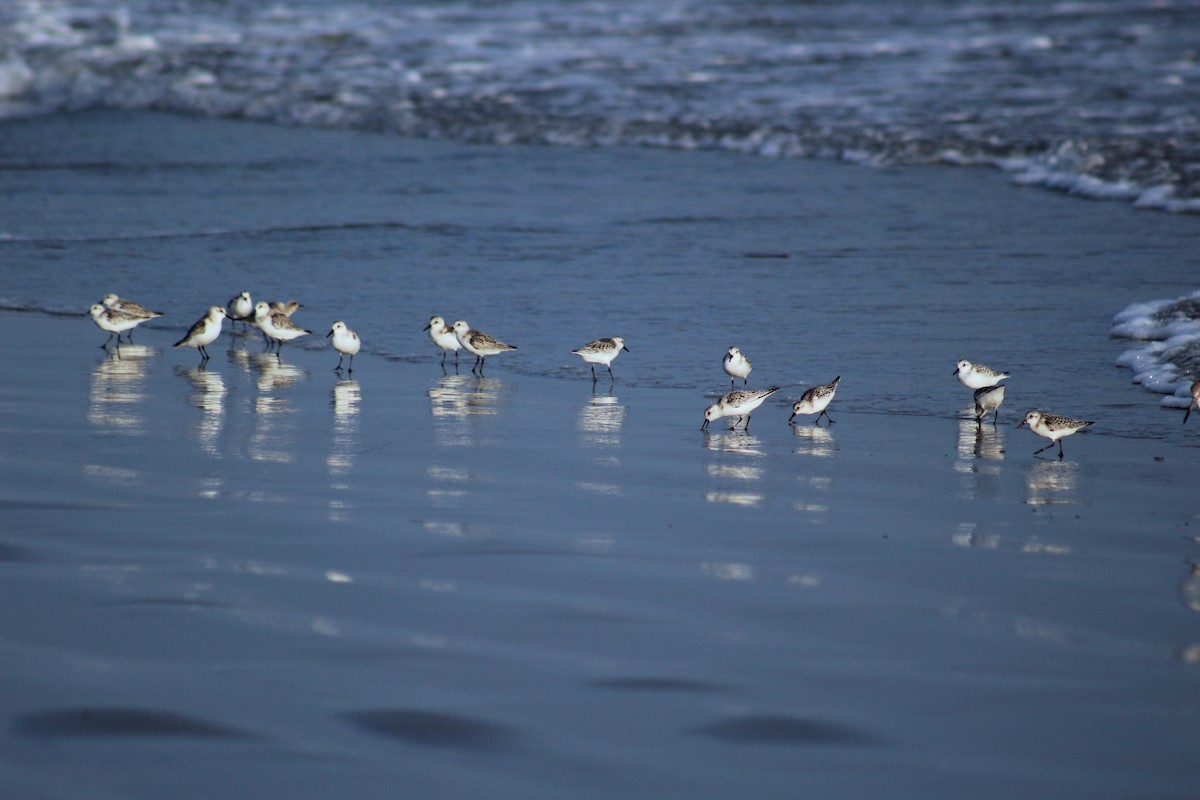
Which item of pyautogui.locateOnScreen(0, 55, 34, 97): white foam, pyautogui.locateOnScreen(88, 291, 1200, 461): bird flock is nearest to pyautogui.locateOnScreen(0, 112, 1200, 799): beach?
pyautogui.locateOnScreen(88, 291, 1200, 461): bird flock

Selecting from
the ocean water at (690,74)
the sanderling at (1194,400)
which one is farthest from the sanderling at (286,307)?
the ocean water at (690,74)

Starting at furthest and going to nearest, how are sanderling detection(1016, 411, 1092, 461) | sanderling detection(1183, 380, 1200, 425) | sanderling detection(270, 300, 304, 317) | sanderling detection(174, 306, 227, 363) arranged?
sanderling detection(270, 300, 304, 317), sanderling detection(174, 306, 227, 363), sanderling detection(1183, 380, 1200, 425), sanderling detection(1016, 411, 1092, 461)

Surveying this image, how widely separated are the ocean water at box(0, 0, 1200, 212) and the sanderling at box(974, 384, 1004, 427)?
29.2 feet

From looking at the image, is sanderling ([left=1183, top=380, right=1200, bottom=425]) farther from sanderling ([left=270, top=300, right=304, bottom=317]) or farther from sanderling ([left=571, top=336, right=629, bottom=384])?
sanderling ([left=270, top=300, right=304, bottom=317])

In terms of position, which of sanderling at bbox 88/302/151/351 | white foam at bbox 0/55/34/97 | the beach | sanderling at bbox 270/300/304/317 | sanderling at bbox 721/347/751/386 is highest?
white foam at bbox 0/55/34/97

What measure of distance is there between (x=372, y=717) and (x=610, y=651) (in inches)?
34.0

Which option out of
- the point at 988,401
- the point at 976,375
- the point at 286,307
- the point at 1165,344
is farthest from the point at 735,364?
the point at 286,307

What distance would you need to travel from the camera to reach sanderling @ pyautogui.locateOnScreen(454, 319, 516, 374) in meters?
10.8

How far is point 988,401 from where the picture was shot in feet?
29.0

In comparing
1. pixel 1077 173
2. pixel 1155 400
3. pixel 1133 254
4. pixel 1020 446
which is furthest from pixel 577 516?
pixel 1077 173

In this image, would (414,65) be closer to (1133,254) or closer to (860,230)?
(860,230)

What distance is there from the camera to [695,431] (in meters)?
8.59

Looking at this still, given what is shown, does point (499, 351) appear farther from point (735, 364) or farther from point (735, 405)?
point (735, 405)

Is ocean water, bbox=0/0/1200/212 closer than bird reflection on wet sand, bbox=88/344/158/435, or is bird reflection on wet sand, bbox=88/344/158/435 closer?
bird reflection on wet sand, bbox=88/344/158/435
